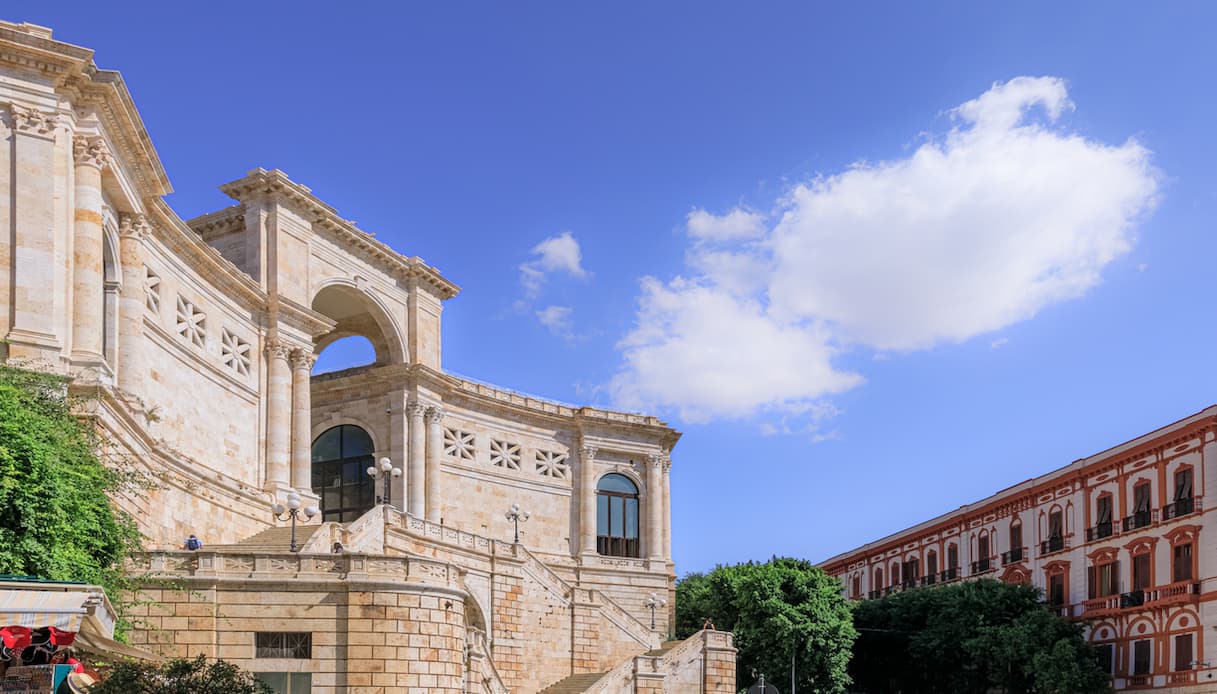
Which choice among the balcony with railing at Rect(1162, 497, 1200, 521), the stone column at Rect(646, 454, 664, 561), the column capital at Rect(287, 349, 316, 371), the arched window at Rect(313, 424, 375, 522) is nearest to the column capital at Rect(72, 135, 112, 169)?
the column capital at Rect(287, 349, 316, 371)

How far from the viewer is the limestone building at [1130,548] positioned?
1847 inches

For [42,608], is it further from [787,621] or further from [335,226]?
[787,621]

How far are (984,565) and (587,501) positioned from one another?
2011 cm

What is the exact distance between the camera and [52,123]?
28.9m

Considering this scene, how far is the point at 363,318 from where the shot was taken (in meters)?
52.5

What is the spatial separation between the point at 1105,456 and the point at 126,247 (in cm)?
3876

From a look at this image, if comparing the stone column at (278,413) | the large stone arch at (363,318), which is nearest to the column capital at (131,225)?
the stone column at (278,413)

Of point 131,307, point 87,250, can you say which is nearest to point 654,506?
point 131,307

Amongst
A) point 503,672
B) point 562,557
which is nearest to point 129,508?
point 503,672

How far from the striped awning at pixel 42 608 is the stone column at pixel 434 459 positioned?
34522 mm

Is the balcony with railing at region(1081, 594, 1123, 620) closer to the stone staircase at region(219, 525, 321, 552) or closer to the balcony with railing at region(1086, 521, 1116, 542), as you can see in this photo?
the balcony with railing at region(1086, 521, 1116, 542)

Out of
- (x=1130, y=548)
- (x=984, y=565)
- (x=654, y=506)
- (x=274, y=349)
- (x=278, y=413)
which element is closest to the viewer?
(x=278, y=413)

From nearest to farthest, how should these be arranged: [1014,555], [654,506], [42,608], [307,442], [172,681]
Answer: [42,608] < [172,681] < [307,442] < [654,506] < [1014,555]

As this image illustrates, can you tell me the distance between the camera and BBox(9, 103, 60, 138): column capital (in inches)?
1123
